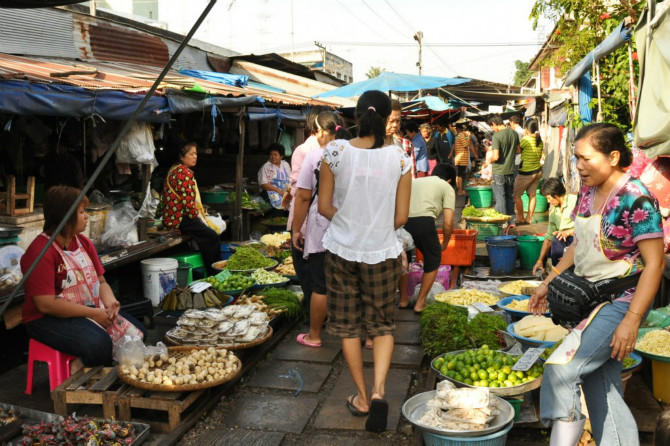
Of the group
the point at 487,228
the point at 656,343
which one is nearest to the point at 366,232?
the point at 656,343

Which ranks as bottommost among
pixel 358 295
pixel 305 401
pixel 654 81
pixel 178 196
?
pixel 305 401

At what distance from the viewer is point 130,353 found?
4398 millimetres

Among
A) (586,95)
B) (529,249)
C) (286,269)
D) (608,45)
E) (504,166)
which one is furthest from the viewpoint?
(504,166)

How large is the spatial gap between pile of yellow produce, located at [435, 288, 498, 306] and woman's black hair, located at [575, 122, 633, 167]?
11.0 ft

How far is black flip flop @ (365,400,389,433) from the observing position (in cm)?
384

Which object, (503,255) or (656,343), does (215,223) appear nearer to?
(503,255)

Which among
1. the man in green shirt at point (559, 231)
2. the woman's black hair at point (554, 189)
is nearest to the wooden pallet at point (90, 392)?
the man in green shirt at point (559, 231)

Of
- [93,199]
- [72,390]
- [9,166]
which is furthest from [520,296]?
[9,166]

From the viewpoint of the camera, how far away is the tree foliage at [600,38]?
756cm

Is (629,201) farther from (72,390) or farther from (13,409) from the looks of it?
(13,409)

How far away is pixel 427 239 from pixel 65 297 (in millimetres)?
3520

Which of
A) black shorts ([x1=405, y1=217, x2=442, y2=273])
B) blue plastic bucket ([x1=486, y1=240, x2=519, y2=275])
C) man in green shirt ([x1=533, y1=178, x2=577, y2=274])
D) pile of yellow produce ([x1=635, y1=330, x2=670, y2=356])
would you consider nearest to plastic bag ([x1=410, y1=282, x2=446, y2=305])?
black shorts ([x1=405, y1=217, x2=442, y2=273])

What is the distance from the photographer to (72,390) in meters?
4.19

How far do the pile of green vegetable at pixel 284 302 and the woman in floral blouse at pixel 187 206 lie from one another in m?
2.02
